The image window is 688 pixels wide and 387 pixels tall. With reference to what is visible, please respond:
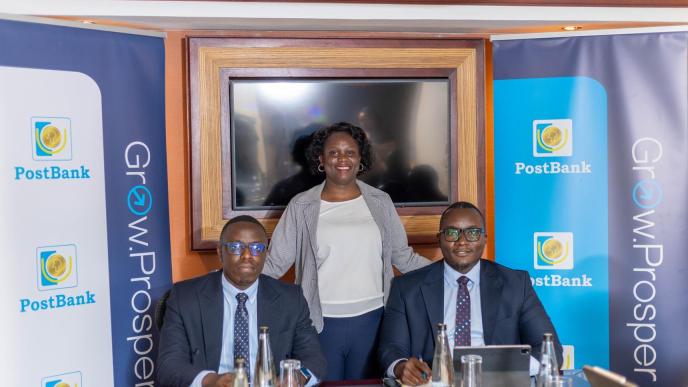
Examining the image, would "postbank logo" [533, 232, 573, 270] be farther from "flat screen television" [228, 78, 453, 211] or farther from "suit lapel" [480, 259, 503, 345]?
"suit lapel" [480, 259, 503, 345]

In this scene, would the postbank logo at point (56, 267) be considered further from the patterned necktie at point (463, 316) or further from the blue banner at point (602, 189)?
the blue banner at point (602, 189)

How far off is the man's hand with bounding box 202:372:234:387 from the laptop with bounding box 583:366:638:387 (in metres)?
1.07

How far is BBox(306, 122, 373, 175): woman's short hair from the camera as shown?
4.36 m

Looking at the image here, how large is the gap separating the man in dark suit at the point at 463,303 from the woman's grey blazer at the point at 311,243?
636mm

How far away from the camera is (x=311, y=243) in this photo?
4.18 meters

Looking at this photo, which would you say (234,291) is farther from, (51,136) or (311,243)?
(51,136)

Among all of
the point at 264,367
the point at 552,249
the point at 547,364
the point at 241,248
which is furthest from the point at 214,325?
the point at 552,249

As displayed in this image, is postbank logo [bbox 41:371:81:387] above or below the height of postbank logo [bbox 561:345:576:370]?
above

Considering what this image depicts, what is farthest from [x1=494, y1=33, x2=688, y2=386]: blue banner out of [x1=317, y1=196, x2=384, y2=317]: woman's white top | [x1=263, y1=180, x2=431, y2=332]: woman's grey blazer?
[x1=317, y1=196, x2=384, y2=317]: woman's white top

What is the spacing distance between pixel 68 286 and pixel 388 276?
63.9 inches

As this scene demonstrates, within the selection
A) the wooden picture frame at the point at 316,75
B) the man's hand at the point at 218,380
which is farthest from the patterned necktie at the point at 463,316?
the wooden picture frame at the point at 316,75

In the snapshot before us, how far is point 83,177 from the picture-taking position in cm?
439


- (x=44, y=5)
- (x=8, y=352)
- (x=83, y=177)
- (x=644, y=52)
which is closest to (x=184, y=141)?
(x=83, y=177)

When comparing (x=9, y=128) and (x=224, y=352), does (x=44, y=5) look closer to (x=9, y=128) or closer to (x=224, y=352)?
(x=9, y=128)
